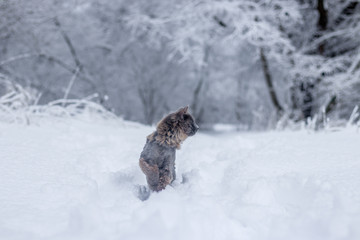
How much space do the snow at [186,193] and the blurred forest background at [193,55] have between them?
139cm

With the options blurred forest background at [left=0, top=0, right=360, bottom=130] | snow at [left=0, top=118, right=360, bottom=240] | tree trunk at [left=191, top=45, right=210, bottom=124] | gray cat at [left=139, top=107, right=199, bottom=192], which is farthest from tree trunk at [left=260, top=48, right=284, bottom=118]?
gray cat at [left=139, top=107, right=199, bottom=192]

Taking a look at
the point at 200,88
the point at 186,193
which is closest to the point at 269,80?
the point at 200,88

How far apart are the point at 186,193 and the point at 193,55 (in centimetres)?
591

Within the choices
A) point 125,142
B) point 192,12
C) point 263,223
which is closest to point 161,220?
point 263,223

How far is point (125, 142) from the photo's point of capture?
2.69 metres

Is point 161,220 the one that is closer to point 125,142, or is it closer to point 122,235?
point 122,235

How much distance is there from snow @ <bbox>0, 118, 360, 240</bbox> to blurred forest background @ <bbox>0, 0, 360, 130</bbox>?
139 cm

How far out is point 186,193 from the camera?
1.56m

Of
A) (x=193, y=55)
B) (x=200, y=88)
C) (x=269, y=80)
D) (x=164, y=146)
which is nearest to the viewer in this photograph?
(x=164, y=146)

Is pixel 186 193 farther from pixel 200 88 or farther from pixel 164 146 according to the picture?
pixel 200 88

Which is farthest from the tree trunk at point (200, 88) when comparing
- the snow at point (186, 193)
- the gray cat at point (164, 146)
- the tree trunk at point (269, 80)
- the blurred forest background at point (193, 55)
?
the gray cat at point (164, 146)

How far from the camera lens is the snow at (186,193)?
1090 mm

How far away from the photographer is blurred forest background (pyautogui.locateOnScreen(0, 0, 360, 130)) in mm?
5293

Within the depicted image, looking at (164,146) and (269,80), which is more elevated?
(164,146)
